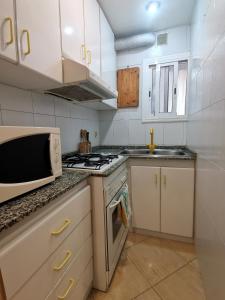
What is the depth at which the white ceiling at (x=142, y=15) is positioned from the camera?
5.14 ft

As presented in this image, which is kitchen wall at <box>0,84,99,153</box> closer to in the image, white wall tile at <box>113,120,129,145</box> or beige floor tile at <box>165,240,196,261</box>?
white wall tile at <box>113,120,129,145</box>

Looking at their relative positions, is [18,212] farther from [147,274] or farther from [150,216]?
[150,216]

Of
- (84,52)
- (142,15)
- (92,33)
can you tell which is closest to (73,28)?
(84,52)

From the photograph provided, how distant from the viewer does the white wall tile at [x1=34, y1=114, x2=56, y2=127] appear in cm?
125

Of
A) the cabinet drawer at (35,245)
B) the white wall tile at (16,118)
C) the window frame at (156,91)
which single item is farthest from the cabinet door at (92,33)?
the cabinet drawer at (35,245)

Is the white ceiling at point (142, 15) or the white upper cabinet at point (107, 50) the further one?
the white upper cabinet at point (107, 50)

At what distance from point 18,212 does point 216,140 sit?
0.98 metres

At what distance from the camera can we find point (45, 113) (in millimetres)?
1348

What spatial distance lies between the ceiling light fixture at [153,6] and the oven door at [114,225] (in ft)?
5.70

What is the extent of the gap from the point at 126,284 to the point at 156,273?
10.4 inches

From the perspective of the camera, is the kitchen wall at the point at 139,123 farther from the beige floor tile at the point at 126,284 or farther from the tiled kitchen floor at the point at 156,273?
the beige floor tile at the point at 126,284

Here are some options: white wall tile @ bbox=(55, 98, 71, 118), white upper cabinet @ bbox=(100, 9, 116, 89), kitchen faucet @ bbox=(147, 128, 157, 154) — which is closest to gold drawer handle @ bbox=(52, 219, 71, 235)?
white wall tile @ bbox=(55, 98, 71, 118)

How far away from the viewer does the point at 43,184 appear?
2.65 feet

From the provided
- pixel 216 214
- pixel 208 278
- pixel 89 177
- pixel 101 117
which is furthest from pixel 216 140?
pixel 101 117
